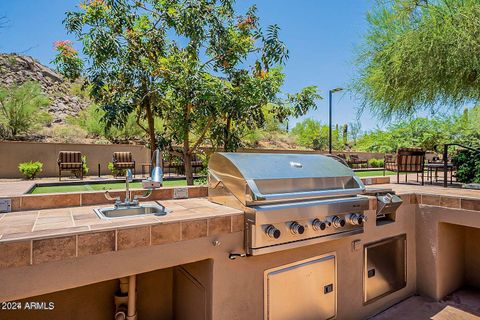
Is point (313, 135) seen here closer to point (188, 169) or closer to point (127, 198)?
point (188, 169)

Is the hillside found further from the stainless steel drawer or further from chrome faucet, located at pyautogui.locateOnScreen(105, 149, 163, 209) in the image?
the stainless steel drawer

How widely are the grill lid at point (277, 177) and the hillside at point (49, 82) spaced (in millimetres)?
21549

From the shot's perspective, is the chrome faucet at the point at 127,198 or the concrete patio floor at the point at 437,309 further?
the concrete patio floor at the point at 437,309

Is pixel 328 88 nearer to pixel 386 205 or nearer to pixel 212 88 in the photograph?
pixel 212 88

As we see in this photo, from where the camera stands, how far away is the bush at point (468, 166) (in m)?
4.86

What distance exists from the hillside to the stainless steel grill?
21.6m

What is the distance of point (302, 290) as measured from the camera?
87.4 inches

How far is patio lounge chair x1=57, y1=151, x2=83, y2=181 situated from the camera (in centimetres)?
816

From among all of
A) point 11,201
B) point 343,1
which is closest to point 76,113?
point 343,1

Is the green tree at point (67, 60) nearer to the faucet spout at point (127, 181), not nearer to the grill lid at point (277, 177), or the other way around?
the faucet spout at point (127, 181)

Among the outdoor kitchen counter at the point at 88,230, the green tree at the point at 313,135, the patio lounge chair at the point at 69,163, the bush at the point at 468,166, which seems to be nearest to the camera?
the outdoor kitchen counter at the point at 88,230

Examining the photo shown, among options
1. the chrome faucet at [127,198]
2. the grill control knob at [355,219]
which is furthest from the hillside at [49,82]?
the grill control knob at [355,219]

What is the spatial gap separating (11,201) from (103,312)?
1.10 m

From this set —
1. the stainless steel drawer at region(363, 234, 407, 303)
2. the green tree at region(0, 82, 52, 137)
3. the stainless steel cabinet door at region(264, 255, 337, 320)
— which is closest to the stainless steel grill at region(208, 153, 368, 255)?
the stainless steel cabinet door at region(264, 255, 337, 320)
